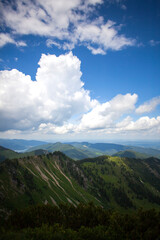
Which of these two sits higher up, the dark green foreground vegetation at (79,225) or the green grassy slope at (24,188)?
the dark green foreground vegetation at (79,225)

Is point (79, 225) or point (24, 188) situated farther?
point (24, 188)

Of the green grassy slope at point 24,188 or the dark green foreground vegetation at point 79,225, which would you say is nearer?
the dark green foreground vegetation at point 79,225

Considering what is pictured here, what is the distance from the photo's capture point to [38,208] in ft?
219

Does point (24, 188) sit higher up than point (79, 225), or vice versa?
point (79, 225)

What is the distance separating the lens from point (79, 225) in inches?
2286

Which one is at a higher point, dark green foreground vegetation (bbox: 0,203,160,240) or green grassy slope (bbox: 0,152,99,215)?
dark green foreground vegetation (bbox: 0,203,160,240)

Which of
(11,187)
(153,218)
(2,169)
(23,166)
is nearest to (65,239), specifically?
(153,218)

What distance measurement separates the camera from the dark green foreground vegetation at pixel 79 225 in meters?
42.4

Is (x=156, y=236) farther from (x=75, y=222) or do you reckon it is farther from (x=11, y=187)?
(x=11, y=187)

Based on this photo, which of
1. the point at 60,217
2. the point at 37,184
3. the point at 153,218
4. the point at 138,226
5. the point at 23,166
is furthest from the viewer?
the point at 23,166

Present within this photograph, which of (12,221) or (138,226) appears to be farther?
(12,221)

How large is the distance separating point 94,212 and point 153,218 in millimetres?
26223

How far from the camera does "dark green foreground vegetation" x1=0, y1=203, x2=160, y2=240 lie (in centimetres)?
4241

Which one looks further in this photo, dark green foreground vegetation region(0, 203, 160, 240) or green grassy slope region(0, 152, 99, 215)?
green grassy slope region(0, 152, 99, 215)
